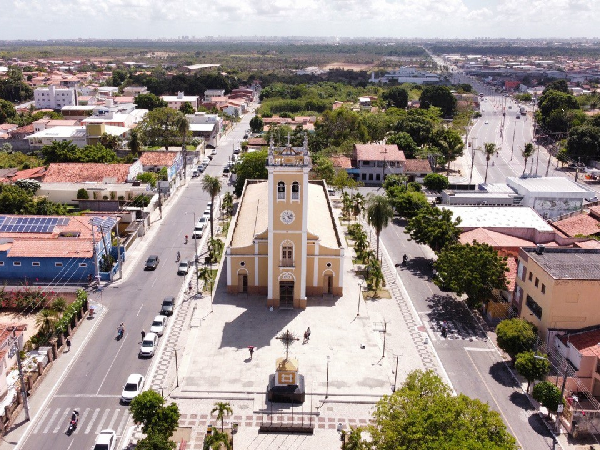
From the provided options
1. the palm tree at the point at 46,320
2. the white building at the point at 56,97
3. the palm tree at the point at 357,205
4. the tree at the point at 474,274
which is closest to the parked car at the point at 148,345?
the palm tree at the point at 46,320

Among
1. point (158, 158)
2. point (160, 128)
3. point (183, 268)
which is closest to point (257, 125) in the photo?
point (160, 128)

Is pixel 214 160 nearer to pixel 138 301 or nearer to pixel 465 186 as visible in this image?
pixel 465 186

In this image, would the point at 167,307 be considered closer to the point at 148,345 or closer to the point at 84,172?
the point at 148,345

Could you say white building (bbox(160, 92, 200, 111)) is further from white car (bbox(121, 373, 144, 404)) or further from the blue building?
white car (bbox(121, 373, 144, 404))

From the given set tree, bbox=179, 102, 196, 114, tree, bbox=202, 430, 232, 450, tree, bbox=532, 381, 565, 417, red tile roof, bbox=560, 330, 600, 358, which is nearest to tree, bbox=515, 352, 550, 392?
tree, bbox=532, 381, 565, 417

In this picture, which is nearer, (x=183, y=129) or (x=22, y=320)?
(x=22, y=320)

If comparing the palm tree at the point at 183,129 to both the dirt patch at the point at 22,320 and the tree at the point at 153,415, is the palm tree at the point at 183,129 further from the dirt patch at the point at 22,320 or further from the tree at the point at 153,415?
the tree at the point at 153,415
